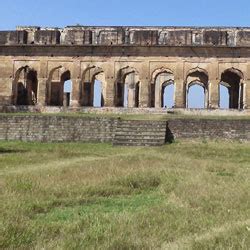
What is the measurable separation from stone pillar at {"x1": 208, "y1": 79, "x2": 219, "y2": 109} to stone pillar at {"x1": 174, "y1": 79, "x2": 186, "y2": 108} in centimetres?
126

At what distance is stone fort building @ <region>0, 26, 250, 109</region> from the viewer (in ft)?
74.8

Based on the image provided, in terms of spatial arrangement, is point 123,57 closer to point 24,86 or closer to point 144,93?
point 144,93

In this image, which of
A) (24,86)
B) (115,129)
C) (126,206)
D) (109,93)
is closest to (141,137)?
(115,129)

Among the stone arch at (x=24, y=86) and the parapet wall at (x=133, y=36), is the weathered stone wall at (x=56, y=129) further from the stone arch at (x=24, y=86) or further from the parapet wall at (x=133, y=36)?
the parapet wall at (x=133, y=36)

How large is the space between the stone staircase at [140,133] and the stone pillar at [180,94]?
25.2 feet

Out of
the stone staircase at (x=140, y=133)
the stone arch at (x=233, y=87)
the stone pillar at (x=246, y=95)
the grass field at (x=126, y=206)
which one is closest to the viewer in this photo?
the grass field at (x=126, y=206)

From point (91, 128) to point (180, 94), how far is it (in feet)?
27.9

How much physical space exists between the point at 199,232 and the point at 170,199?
5.06ft

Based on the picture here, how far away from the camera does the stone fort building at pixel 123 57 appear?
2281 centimetres

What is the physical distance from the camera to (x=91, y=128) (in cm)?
1566

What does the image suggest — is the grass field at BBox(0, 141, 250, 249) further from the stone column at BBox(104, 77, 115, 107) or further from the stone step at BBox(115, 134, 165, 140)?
the stone column at BBox(104, 77, 115, 107)

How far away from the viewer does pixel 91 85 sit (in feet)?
83.4

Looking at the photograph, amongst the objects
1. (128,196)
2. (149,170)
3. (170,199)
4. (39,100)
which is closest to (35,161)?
(149,170)

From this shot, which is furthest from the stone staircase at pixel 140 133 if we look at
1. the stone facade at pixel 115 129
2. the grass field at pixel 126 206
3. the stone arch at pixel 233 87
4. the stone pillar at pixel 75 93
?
the stone arch at pixel 233 87
